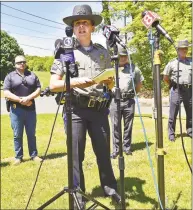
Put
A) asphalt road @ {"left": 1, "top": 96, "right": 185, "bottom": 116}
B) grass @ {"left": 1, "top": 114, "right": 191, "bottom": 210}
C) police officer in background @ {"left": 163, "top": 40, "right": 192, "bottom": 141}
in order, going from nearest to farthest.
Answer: grass @ {"left": 1, "top": 114, "right": 191, "bottom": 210}, police officer in background @ {"left": 163, "top": 40, "right": 192, "bottom": 141}, asphalt road @ {"left": 1, "top": 96, "right": 185, "bottom": 116}

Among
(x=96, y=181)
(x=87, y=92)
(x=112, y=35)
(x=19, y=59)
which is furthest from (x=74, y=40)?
(x=19, y=59)

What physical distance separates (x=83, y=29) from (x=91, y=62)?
1.11ft

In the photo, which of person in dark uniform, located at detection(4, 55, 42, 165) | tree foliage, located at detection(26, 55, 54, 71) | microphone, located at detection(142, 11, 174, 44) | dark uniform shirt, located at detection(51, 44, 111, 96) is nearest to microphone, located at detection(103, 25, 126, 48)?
microphone, located at detection(142, 11, 174, 44)

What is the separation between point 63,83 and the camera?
3.05 metres

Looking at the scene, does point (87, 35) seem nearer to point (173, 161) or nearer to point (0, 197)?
point (0, 197)

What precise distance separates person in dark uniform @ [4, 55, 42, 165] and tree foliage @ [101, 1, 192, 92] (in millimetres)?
5657

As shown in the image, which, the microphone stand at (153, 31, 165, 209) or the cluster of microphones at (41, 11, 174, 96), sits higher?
the cluster of microphones at (41, 11, 174, 96)

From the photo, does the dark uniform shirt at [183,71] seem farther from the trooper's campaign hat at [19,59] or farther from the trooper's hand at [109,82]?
the trooper's hand at [109,82]

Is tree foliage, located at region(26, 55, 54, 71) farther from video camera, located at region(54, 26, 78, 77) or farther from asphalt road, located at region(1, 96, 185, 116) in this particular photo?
asphalt road, located at region(1, 96, 185, 116)

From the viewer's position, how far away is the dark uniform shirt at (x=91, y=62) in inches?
131

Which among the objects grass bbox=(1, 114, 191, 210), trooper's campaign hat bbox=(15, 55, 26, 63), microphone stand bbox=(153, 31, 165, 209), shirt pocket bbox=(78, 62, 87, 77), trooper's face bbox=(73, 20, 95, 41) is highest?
trooper's face bbox=(73, 20, 95, 41)

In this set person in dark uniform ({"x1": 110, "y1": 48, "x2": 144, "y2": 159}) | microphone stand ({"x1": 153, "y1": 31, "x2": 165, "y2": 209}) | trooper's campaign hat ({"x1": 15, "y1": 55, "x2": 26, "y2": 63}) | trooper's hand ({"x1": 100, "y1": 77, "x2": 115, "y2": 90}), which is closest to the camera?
Answer: microphone stand ({"x1": 153, "y1": 31, "x2": 165, "y2": 209})

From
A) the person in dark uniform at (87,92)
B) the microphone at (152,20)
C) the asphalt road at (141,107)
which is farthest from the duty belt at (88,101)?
the asphalt road at (141,107)

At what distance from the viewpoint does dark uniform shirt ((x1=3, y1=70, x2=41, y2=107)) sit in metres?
5.61
